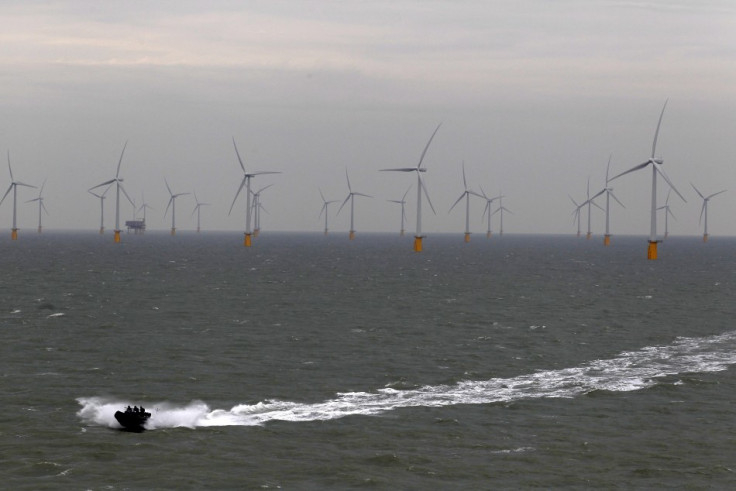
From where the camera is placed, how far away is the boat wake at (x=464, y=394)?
48.4m

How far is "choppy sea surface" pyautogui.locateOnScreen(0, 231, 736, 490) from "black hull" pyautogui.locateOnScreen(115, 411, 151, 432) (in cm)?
56

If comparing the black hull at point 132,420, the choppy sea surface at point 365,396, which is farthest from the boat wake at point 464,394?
the black hull at point 132,420

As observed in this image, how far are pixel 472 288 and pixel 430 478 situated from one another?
111m

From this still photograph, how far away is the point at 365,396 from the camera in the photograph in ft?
179

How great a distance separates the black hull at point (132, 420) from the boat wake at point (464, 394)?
1.62ft

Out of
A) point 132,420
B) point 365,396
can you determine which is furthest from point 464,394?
point 132,420

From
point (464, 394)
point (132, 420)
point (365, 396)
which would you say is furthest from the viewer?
point (464, 394)

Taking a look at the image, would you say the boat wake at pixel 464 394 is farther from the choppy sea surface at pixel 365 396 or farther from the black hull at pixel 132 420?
the black hull at pixel 132 420

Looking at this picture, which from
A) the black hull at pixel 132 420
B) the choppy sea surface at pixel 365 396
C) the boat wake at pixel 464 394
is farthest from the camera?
the boat wake at pixel 464 394

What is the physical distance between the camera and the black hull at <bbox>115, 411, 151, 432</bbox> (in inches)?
1810

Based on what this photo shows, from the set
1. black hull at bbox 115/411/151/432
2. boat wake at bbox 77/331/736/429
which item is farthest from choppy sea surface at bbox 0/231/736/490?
black hull at bbox 115/411/151/432

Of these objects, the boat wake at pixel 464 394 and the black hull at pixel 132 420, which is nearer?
the black hull at pixel 132 420

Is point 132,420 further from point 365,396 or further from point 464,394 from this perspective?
point 464,394

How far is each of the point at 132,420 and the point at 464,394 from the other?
20494mm
